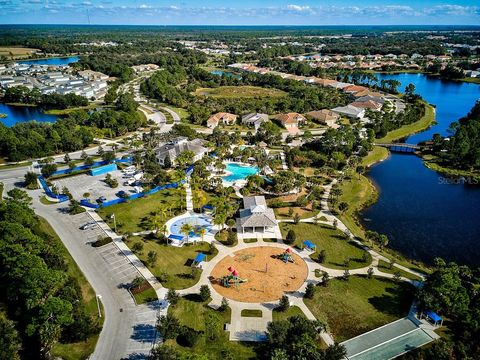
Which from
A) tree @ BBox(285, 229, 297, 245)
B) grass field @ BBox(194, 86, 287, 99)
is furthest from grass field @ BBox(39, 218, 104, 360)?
grass field @ BBox(194, 86, 287, 99)

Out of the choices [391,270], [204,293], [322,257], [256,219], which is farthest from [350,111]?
[204,293]

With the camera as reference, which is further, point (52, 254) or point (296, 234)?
point (296, 234)

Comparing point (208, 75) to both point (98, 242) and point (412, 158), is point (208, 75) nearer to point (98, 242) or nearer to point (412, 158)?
point (412, 158)

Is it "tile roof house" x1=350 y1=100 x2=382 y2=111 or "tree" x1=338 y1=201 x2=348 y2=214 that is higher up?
"tile roof house" x1=350 y1=100 x2=382 y2=111

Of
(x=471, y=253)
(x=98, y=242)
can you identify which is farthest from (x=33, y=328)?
(x=471, y=253)

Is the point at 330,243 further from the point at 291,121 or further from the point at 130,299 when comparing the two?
the point at 291,121

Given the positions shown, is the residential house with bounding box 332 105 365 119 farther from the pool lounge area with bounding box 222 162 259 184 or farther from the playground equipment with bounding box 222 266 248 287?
the playground equipment with bounding box 222 266 248 287
